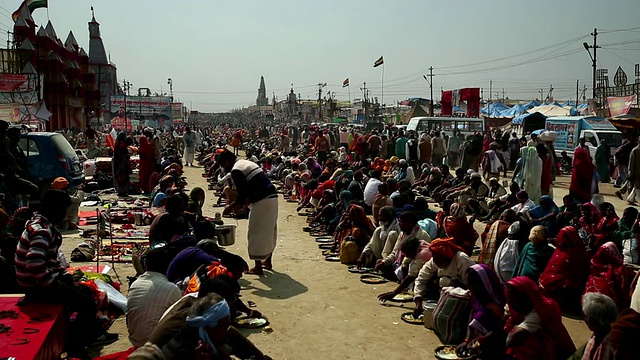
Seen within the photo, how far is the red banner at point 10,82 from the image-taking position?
27156 mm

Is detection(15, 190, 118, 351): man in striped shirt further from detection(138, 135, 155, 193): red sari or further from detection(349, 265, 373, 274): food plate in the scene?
detection(138, 135, 155, 193): red sari

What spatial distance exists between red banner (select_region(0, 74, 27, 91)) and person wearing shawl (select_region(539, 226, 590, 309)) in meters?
27.7

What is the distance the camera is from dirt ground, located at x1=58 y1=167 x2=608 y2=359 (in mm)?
5086

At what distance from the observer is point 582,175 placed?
1062 cm

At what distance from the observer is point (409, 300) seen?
648 centimetres

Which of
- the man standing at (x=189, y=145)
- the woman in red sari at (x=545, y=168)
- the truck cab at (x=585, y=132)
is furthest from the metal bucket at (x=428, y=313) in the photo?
the man standing at (x=189, y=145)

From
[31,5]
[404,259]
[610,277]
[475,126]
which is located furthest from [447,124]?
[31,5]

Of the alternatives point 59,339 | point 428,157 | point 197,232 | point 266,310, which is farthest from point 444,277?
point 428,157

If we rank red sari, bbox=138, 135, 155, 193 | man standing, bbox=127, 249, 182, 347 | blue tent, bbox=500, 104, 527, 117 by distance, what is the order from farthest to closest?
1. blue tent, bbox=500, 104, 527, 117
2. red sari, bbox=138, 135, 155, 193
3. man standing, bbox=127, 249, 182, 347

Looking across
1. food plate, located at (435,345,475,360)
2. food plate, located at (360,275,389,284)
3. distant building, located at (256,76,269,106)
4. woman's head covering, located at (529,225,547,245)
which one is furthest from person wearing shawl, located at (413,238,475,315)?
distant building, located at (256,76,269,106)

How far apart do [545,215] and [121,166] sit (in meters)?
9.91

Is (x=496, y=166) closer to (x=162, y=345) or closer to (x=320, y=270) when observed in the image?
(x=320, y=270)

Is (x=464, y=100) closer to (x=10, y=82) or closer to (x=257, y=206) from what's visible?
(x=10, y=82)

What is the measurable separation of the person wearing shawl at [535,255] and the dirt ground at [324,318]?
2.01 ft
